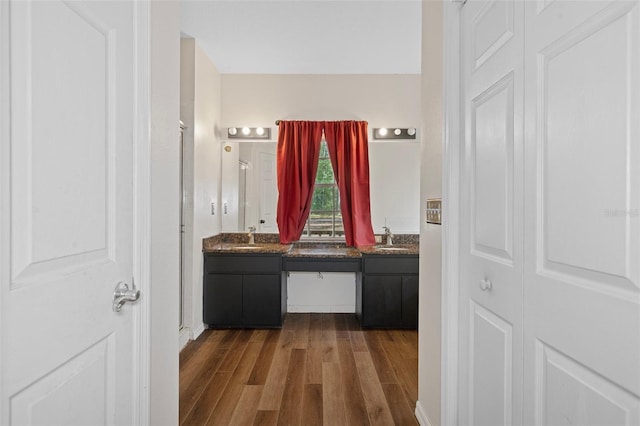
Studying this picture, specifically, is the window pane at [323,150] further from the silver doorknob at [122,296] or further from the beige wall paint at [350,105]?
the silver doorknob at [122,296]

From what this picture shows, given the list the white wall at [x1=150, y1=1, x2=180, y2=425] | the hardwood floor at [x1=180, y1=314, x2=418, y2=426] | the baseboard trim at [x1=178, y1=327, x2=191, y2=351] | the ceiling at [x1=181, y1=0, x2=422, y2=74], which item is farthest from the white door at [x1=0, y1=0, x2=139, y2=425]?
the baseboard trim at [x1=178, y1=327, x2=191, y2=351]

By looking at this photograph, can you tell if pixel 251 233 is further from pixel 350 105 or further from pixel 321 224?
pixel 350 105

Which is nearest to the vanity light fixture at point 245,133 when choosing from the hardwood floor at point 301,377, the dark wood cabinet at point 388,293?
the dark wood cabinet at point 388,293

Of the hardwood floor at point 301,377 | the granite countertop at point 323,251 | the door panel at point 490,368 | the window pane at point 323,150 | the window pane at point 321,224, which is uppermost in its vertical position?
Result: the window pane at point 323,150

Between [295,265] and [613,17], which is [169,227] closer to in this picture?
[613,17]

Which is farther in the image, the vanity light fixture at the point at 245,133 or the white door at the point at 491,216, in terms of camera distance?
the vanity light fixture at the point at 245,133

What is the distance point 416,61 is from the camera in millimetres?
3580

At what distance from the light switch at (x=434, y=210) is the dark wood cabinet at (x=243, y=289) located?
6.29 feet

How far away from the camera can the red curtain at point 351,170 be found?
3.88 meters

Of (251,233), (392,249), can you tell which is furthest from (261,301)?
(392,249)

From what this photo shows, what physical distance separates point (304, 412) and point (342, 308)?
6.42 ft

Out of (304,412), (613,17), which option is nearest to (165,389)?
(304,412)

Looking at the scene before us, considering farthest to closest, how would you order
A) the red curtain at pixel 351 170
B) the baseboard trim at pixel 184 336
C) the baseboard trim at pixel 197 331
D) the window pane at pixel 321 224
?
the window pane at pixel 321 224 < the red curtain at pixel 351 170 < the baseboard trim at pixel 197 331 < the baseboard trim at pixel 184 336

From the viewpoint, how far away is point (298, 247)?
393 centimetres
